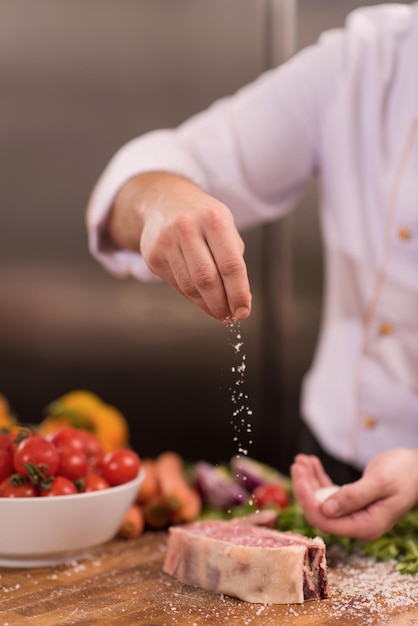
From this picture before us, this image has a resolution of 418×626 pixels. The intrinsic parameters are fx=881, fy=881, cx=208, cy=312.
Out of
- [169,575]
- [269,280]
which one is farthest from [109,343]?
[169,575]

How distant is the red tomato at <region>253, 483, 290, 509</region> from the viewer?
150 cm

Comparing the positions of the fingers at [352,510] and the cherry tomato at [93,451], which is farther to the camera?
the cherry tomato at [93,451]

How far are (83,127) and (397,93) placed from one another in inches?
46.4

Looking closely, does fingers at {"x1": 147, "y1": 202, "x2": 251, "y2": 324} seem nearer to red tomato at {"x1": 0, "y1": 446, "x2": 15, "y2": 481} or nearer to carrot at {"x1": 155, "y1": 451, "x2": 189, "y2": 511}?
red tomato at {"x1": 0, "y1": 446, "x2": 15, "y2": 481}

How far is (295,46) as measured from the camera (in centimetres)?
256

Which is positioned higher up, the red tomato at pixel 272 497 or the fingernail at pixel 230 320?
the fingernail at pixel 230 320

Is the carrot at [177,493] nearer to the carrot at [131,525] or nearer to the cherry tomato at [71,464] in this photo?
the carrot at [131,525]

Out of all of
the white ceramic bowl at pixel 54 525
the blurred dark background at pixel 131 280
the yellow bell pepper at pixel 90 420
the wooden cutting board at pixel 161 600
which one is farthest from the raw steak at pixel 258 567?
the blurred dark background at pixel 131 280

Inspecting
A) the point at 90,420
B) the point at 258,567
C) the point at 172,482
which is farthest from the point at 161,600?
the point at 90,420

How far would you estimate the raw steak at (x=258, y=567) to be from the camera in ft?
3.51

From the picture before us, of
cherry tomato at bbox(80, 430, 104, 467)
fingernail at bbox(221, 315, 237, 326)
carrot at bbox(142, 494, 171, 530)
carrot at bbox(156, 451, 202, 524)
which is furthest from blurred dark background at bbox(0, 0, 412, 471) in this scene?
fingernail at bbox(221, 315, 237, 326)

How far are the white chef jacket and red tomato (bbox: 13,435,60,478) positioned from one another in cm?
38

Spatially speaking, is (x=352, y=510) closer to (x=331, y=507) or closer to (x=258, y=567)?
(x=331, y=507)

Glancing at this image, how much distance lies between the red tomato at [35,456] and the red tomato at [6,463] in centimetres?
2
